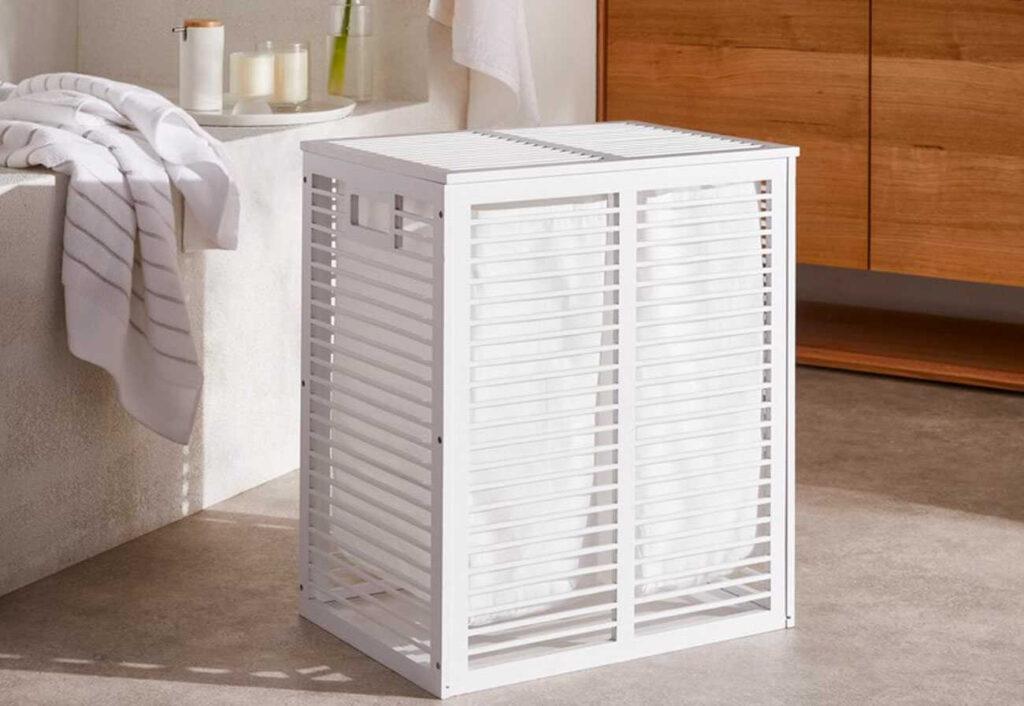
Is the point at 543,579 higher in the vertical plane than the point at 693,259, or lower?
lower

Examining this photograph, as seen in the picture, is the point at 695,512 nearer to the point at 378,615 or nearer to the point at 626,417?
the point at 626,417

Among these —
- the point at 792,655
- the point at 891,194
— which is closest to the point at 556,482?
the point at 792,655

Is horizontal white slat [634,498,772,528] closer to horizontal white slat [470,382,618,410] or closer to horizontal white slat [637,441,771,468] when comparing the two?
horizontal white slat [637,441,771,468]

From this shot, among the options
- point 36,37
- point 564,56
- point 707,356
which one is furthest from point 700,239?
point 36,37

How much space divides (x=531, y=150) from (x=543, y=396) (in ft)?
1.05

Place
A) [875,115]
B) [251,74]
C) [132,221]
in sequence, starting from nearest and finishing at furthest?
1. [132,221]
2. [251,74]
3. [875,115]

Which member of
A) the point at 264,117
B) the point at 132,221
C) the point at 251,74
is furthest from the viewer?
the point at 251,74

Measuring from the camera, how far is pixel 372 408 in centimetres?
210

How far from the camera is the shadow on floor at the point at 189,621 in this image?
6.73ft

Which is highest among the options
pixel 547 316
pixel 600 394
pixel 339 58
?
pixel 339 58

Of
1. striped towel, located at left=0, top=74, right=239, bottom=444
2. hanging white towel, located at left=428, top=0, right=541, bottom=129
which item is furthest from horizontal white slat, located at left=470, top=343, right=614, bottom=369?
hanging white towel, located at left=428, top=0, right=541, bottom=129

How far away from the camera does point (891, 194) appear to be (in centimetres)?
354

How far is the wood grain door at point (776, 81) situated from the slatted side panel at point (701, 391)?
1.47 m

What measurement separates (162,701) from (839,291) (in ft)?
8.23
